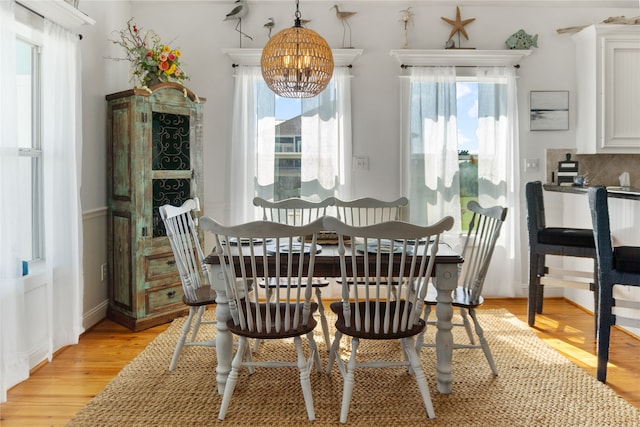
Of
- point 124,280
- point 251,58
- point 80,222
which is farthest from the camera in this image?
point 251,58

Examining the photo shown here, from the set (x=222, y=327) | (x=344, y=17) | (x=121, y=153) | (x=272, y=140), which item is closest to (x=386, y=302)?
(x=222, y=327)

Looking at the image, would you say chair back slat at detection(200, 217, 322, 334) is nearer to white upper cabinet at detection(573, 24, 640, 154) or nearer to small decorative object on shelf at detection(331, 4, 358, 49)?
Answer: small decorative object on shelf at detection(331, 4, 358, 49)

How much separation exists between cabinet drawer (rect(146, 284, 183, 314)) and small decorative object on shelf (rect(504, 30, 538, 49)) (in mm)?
3563

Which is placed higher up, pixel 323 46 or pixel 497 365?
pixel 323 46

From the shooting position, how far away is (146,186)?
12.5 ft

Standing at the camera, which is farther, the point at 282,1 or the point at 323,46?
the point at 282,1

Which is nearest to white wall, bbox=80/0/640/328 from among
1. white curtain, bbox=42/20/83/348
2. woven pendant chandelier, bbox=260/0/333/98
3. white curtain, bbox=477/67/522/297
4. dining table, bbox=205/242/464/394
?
white curtain, bbox=477/67/522/297

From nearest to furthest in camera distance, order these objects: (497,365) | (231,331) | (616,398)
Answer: (231,331) < (616,398) < (497,365)

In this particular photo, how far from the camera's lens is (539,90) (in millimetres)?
4742

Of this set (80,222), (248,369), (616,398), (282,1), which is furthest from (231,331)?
(282,1)

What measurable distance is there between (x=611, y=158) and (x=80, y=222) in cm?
452

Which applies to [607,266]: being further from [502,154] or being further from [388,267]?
[502,154]

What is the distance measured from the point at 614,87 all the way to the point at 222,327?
3912mm

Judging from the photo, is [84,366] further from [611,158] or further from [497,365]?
[611,158]
